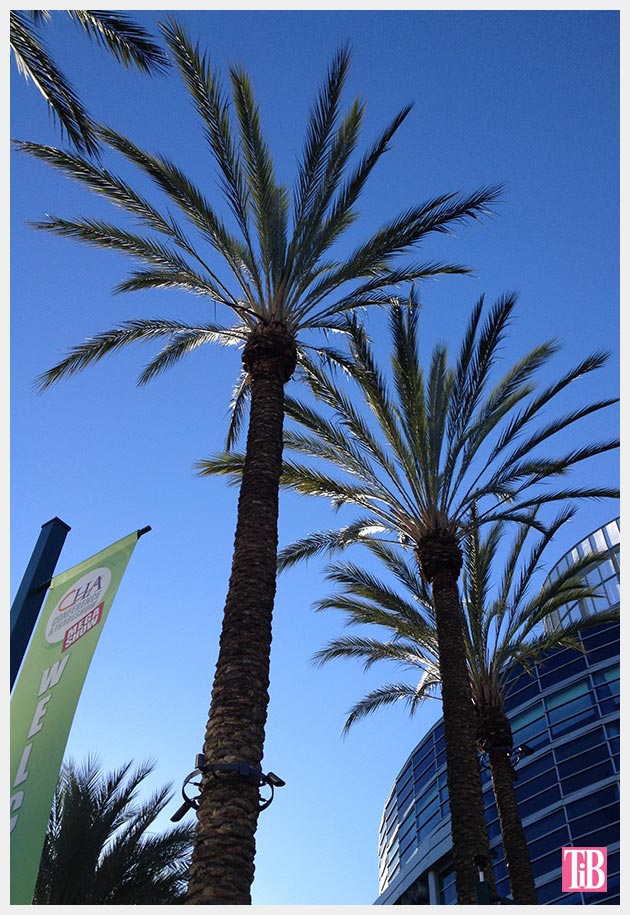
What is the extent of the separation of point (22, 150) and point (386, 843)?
41.2 meters

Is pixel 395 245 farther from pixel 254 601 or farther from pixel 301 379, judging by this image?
pixel 254 601

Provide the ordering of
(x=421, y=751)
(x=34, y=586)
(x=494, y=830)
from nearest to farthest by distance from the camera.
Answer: (x=34, y=586) → (x=494, y=830) → (x=421, y=751)

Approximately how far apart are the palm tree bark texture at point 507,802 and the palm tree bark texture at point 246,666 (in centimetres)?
901

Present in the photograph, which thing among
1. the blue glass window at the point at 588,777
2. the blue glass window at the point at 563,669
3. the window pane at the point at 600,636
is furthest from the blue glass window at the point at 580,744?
the window pane at the point at 600,636

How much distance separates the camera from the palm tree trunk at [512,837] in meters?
14.8

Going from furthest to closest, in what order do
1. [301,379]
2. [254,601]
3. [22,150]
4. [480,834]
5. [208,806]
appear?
[301,379] → [480,834] → [22,150] → [254,601] → [208,806]

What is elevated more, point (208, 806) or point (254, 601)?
point (254, 601)

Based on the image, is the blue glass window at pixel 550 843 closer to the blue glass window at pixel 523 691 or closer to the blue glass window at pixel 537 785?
the blue glass window at pixel 537 785

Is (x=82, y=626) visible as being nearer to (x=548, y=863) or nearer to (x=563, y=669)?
(x=548, y=863)

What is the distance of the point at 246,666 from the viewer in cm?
789

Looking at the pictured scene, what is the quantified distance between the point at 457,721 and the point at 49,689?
799 centimetres

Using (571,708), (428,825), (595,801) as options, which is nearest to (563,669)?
(571,708)

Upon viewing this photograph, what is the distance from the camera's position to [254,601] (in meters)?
8.48

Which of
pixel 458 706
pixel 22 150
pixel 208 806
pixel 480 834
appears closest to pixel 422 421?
pixel 458 706
